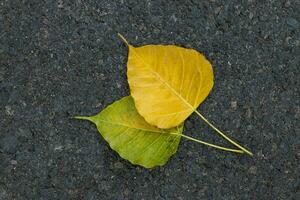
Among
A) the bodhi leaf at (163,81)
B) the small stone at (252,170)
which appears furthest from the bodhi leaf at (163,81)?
the small stone at (252,170)

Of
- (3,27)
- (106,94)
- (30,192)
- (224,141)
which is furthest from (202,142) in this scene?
(3,27)

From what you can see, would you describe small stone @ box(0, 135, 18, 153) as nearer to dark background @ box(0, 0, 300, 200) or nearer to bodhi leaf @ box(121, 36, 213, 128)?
dark background @ box(0, 0, 300, 200)

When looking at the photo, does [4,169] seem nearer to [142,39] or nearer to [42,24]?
[42,24]

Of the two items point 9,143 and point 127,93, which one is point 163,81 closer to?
point 127,93

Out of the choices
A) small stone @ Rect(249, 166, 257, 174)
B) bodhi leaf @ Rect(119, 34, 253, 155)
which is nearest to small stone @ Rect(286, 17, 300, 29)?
bodhi leaf @ Rect(119, 34, 253, 155)

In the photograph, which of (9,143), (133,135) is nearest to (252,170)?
(133,135)
